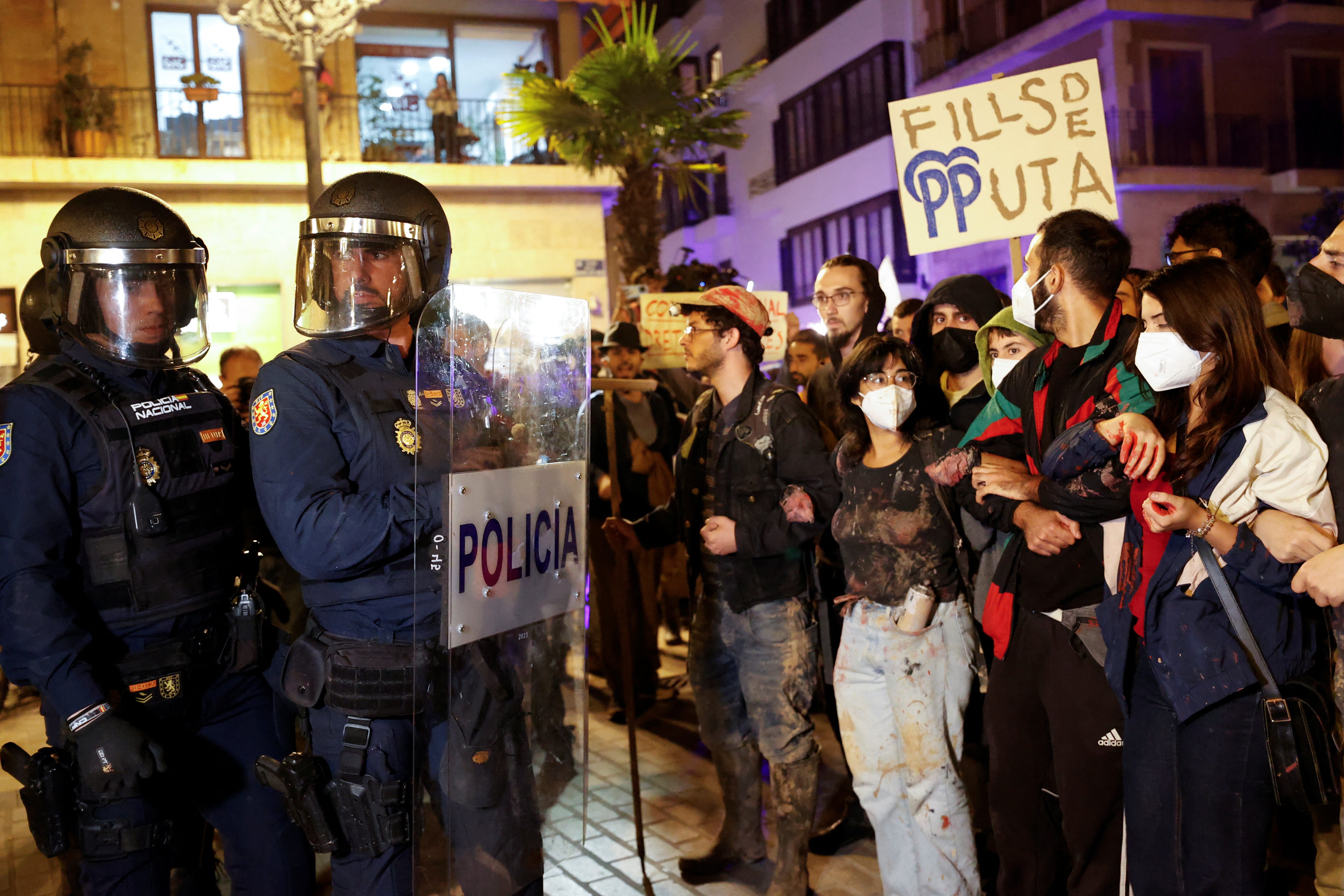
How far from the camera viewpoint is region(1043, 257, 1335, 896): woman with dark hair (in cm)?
254

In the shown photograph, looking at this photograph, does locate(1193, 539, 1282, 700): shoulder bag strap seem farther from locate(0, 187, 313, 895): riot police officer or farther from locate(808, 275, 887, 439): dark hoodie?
locate(0, 187, 313, 895): riot police officer

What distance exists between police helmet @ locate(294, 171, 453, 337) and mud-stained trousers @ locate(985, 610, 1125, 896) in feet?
7.21

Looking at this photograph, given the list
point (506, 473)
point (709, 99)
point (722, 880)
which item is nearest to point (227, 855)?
point (506, 473)

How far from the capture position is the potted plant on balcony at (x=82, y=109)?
47.5 feet

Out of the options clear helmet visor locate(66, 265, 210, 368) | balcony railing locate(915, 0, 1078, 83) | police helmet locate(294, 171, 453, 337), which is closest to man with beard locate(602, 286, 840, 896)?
police helmet locate(294, 171, 453, 337)

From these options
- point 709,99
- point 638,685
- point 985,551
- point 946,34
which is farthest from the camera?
point 946,34

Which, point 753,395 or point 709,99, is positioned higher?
point 709,99

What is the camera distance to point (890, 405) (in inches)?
142

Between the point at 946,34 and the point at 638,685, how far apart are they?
22032mm

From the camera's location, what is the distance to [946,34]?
79.7 feet

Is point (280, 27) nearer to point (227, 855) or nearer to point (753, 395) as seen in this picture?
point (753, 395)

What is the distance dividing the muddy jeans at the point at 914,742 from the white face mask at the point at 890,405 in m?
0.66

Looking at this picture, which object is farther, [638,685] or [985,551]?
[638,685]

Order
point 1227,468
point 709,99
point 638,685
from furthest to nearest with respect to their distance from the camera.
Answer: point 709,99
point 638,685
point 1227,468
